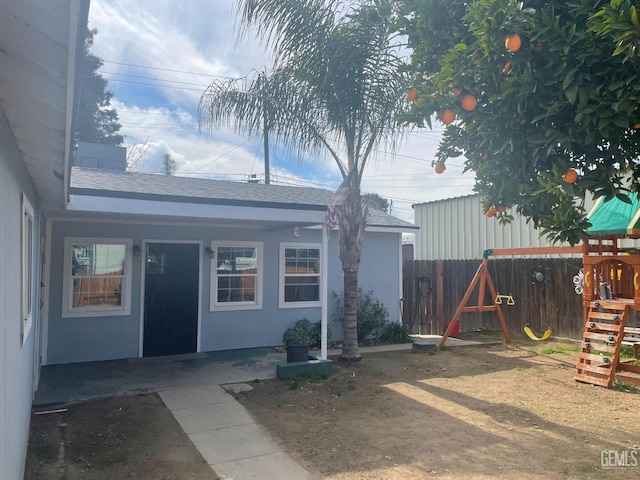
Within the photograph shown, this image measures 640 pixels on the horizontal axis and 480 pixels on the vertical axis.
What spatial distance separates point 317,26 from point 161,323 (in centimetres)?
581

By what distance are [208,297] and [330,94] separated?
4.40 meters

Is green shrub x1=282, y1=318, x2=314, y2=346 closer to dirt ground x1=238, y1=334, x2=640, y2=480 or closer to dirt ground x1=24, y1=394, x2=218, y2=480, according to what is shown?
dirt ground x1=238, y1=334, x2=640, y2=480

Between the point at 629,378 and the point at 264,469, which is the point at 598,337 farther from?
the point at 264,469

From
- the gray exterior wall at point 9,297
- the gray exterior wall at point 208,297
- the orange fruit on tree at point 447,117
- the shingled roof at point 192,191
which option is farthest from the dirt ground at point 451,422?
the orange fruit on tree at point 447,117

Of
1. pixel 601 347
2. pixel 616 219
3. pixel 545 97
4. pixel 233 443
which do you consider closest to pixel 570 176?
pixel 545 97

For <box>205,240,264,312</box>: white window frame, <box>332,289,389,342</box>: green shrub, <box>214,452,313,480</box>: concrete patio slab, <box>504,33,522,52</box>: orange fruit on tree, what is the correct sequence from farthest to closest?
<box>332,289,389,342</box>: green shrub < <box>205,240,264,312</box>: white window frame < <box>214,452,313,480</box>: concrete patio slab < <box>504,33,522,52</box>: orange fruit on tree

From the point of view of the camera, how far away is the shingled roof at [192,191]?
6.25 metres

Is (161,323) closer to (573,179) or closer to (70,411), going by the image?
(70,411)

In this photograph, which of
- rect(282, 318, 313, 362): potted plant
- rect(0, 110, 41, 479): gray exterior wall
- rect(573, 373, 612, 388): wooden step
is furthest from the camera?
rect(282, 318, 313, 362): potted plant

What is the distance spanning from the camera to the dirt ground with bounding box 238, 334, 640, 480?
4.32 metres

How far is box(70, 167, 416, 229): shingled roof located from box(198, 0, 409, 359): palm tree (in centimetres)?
101

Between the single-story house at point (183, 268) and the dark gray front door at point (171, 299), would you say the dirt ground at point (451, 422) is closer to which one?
the single-story house at point (183, 268)

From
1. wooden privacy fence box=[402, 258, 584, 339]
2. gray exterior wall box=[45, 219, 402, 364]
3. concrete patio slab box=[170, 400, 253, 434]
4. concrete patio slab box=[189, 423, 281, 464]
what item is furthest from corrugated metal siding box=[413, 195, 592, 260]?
concrete patio slab box=[189, 423, 281, 464]

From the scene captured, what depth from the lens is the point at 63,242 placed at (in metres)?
7.84
